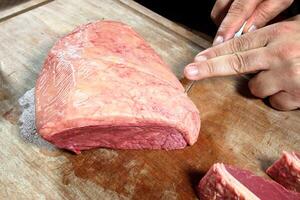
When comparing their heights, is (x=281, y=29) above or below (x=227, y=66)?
above

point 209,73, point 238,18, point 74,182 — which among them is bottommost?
point 74,182

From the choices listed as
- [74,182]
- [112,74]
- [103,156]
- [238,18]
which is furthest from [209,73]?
[74,182]

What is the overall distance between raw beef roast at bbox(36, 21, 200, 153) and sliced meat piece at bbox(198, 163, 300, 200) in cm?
29

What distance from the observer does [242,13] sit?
99.3 inches

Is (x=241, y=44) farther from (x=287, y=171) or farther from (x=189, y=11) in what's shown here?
(x=189, y=11)

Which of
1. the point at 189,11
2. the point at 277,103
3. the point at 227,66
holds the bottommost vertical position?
the point at 189,11

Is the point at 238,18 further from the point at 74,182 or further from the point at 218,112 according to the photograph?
the point at 74,182

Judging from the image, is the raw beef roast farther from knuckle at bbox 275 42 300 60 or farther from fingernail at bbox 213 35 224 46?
knuckle at bbox 275 42 300 60

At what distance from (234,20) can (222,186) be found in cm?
125

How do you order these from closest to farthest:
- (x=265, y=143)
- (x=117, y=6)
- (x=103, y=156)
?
(x=103, y=156), (x=265, y=143), (x=117, y=6)

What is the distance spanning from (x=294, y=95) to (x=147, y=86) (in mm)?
962

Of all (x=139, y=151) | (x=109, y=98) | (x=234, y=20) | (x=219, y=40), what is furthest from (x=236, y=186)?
(x=234, y=20)

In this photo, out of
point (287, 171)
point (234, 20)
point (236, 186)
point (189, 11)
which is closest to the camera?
point (236, 186)

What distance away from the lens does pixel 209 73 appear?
2.29 m
